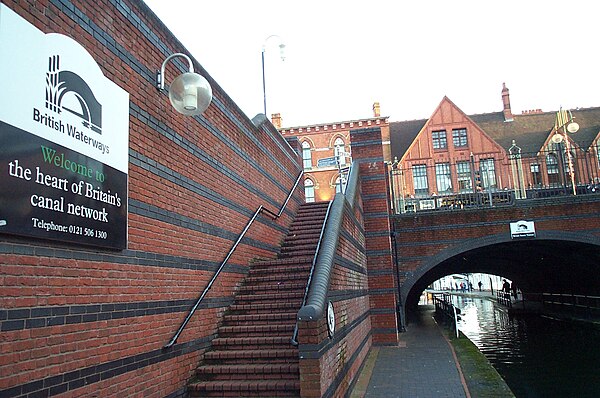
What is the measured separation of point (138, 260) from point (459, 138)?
126 feet

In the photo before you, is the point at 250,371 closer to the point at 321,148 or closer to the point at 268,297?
the point at 268,297

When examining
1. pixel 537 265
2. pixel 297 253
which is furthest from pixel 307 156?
pixel 297 253

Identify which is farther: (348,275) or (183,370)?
(348,275)

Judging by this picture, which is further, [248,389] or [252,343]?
[252,343]

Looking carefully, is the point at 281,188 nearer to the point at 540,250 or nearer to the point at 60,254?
the point at 60,254

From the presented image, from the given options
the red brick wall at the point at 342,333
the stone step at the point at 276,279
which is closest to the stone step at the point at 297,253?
the red brick wall at the point at 342,333

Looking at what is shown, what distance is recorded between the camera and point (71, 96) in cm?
405

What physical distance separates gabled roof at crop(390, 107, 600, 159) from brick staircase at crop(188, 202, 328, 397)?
35.0 metres

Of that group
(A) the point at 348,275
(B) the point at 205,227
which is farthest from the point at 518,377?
(B) the point at 205,227

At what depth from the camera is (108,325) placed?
4.37 metres

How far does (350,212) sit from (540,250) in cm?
1171

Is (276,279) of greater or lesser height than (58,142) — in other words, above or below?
below

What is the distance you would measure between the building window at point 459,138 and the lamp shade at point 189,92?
124ft

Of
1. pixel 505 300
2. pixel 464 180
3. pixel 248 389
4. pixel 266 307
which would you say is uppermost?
pixel 464 180
